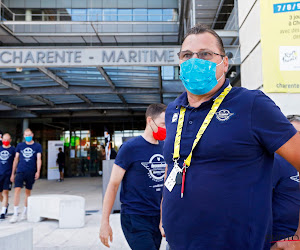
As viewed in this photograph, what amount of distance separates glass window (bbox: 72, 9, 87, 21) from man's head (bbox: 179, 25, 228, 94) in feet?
55.1

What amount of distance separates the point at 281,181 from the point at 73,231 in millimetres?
5038

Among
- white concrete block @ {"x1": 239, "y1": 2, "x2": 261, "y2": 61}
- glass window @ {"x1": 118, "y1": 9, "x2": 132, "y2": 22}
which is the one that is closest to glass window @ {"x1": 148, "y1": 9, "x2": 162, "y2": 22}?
glass window @ {"x1": 118, "y1": 9, "x2": 132, "y2": 22}

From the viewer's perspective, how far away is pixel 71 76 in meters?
12.9

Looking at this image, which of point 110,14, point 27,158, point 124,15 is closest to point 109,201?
point 27,158

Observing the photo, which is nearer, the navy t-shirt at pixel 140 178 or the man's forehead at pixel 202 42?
the man's forehead at pixel 202 42

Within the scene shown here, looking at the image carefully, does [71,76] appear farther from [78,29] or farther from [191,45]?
[191,45]

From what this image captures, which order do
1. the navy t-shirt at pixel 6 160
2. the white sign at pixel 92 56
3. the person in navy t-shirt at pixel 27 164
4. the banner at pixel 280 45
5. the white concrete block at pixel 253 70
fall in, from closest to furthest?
1. the banner at pixel 280 45
2. the white concrete block at pixel 253 70
3. the person in navy t-shirt at pixel 27 164
4. the navy t-shirt at pixel 6 160
5. the white sign at pixel 92 56

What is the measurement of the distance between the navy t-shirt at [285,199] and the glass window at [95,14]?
15.9 m

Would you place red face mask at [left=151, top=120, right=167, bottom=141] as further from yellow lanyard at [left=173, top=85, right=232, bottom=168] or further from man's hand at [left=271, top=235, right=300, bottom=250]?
man's hand at [left=271, top=235, right=300, bottom=250]

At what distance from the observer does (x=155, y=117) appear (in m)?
3.38

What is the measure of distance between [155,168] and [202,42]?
1.71 m

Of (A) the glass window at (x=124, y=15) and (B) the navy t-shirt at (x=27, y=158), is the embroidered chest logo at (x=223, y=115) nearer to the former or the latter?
(B) the navy t-shirt at (x=27, y=158)

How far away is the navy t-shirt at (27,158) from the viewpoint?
7.70m

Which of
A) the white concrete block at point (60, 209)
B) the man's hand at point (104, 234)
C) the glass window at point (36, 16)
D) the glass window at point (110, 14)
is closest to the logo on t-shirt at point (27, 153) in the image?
the white concrete block at point (60, 209)
